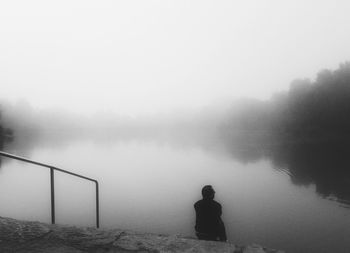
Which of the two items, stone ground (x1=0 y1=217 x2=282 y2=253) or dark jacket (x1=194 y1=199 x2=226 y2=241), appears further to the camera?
dark jacket (x1=194 y1=199 x2=226 y2=241)

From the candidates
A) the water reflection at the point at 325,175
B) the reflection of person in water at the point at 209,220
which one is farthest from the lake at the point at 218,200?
the reflection of person in water at the point at 209,220

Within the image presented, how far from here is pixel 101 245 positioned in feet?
11.2

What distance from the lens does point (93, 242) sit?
3.50m

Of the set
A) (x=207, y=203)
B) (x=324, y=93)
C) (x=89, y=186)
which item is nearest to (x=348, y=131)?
(x=324, y=93)

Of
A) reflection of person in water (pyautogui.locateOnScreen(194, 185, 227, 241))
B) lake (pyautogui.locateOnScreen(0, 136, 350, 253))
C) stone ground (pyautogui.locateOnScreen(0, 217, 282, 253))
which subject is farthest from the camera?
lake (pyautogui.locateOnScreen(0, 136, 350, 253))

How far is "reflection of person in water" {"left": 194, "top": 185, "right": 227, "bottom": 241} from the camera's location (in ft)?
17.6

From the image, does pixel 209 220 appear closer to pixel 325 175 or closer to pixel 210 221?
pixel 210 221

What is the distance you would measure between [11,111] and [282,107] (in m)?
113

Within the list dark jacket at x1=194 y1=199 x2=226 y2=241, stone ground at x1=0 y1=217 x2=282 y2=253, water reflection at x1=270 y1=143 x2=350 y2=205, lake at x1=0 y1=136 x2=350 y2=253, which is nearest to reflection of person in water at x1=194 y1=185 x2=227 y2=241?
dark jacket at x1=194 y1=199 x2=226 y2=241

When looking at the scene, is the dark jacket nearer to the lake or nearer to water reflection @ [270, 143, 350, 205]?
the lake

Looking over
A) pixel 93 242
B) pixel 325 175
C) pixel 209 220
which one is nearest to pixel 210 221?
pixel 209 220

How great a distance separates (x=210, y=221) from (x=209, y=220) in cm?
2

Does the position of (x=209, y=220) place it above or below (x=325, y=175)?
above

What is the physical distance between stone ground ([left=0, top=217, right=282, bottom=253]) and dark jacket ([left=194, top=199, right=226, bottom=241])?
5.75 feet
